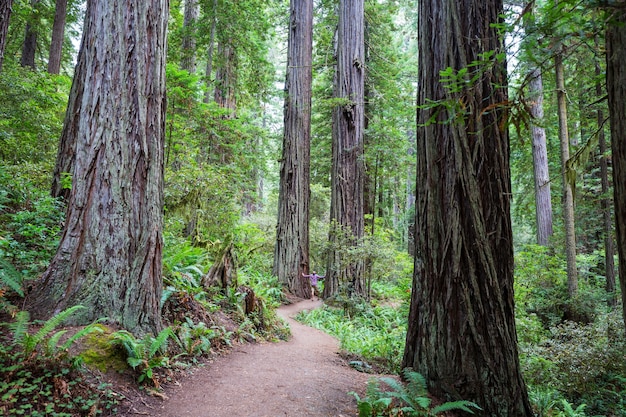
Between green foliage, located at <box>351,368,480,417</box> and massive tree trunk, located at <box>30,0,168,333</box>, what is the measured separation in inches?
91.8

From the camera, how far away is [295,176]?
1102 centimetres

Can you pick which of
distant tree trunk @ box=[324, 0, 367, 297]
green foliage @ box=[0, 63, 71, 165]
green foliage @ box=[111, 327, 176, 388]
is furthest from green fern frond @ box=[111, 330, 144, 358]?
green foliage @ box=[0, 63, 71, 165]

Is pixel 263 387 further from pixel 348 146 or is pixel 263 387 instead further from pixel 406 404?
pixel 348 146

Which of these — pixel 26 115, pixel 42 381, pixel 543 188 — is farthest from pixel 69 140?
pixel 543 188

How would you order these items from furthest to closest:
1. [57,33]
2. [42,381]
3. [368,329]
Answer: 1. [57,33]
2. [368,329]
3. [42,381]

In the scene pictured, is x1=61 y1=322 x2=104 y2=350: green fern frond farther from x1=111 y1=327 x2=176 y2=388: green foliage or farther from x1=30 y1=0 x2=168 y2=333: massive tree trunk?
x1=30 y1=0 x2=168 y2=333: massive tree trunk

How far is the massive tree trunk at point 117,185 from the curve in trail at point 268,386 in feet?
2.84

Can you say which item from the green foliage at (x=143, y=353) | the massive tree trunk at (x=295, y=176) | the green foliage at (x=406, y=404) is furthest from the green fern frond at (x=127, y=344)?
the massive tree trunk at (x=295, y=176)

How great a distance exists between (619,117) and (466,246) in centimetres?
187

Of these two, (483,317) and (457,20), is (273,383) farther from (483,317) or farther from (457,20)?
(457,20)

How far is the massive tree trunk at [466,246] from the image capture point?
338 cm

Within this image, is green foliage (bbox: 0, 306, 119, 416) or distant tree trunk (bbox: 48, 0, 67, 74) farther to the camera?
distant tree trunk (bbox: 48, 0, 67, 74)

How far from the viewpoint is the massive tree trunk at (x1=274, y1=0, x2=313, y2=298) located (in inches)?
432

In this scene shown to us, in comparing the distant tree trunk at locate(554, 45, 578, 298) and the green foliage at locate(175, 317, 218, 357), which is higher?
the distant tree trunk at locate(554, 45, 578, 298)
